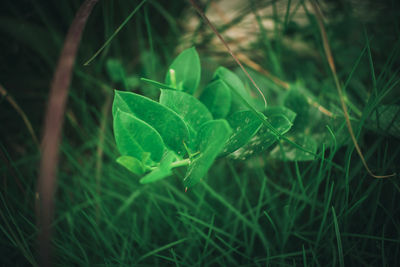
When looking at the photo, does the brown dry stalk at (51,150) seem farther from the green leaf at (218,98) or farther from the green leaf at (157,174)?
the green leaf at (218,98)

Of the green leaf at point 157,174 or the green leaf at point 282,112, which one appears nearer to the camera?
the green leaf at point 157,174

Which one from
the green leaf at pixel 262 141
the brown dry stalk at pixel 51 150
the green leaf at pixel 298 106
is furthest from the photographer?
the green leaf at pixel 298 106

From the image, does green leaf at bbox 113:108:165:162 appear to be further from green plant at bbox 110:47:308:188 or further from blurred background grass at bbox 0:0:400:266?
blurred background grass at bbox 0:0:400:266

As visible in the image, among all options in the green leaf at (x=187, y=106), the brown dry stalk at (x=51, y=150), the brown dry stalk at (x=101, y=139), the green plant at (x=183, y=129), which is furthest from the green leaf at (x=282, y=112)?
the brown dry stalk at (x=101, y=139)

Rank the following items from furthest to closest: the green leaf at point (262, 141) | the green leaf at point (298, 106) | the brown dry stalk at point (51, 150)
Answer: the green leaf at point (298, 106) < the green leaf at point (262, 141) < the brown dry stalk at point (51, 150)

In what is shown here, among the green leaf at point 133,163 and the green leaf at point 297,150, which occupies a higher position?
the green leaf at point 133,163

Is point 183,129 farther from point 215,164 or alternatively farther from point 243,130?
point 215,164

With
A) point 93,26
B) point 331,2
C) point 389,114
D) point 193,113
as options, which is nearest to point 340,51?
point 331,2
